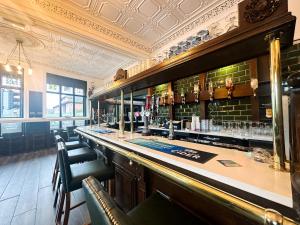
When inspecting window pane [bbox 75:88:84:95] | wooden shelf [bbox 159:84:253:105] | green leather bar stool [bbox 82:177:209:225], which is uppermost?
window pane [bbox 75:88:84:95]

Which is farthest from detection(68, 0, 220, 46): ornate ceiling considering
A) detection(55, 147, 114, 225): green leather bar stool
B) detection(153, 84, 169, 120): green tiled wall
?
detection(55, 147, 114, 225): green leather bar stool

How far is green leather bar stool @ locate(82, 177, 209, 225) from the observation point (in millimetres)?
544

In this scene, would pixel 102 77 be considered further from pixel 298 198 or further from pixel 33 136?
pixel 298 198

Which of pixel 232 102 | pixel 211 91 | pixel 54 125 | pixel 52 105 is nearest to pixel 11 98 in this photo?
pixel 52 105

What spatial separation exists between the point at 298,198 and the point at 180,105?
4.02m

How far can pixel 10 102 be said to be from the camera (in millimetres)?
6305

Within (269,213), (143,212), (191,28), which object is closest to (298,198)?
(269,213)

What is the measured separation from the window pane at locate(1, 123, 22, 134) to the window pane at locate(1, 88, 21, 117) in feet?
1.39

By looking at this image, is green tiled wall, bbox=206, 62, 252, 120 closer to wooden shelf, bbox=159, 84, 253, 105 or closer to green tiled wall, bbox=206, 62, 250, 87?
green tiled wall, bbox=206, 62, 250, 87

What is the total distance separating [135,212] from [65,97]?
333 inches

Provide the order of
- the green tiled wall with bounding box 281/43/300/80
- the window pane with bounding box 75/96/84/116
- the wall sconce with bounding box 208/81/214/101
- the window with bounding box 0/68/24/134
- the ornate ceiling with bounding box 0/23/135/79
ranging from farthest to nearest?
the window pane with bounding box 75/96/84/116 < the window with bounding box 0/68/24/134 < the ornate ceiling with bounding box 0/23/135/79 < the wall sconce with bounding box 208/81/214/101 < the green tiled wall with bounding box 281/43/300/80

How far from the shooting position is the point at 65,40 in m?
4.75

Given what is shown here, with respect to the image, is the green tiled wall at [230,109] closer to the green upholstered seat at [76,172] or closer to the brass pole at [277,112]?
the brass pole at [277,112]

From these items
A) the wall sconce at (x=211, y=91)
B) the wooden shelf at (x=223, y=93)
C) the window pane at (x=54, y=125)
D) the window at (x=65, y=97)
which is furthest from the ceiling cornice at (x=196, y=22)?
the window pane at (x=54, y=125)
